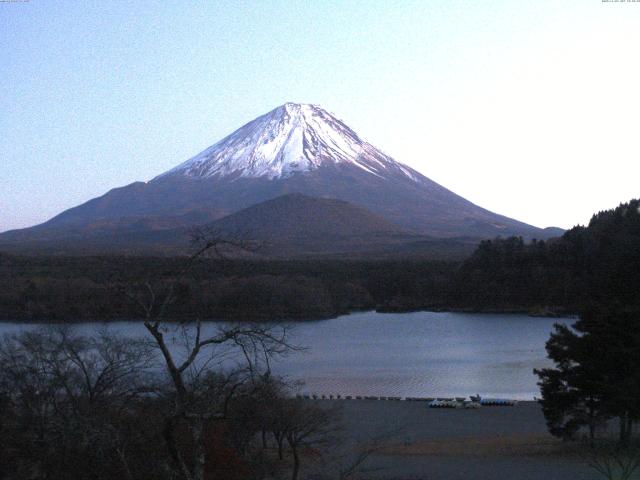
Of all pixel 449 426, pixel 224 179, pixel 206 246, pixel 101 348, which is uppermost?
pixel 224 179

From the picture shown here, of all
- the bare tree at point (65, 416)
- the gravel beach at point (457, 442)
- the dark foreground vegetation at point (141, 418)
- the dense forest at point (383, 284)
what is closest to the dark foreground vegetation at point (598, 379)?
the gravel beach at point (457, 442)

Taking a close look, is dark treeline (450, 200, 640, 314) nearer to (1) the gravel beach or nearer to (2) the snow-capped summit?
(1) the gravel beach

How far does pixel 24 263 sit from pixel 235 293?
44.2 ft

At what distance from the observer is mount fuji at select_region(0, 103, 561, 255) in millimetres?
69375

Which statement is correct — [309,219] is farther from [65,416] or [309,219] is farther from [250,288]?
[65,416]

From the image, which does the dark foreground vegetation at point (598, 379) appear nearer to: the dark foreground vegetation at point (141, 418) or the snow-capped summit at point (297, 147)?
the dark foreground vegetation at point (141, 418)

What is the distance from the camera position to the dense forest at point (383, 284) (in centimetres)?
2578

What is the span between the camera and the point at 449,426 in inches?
457

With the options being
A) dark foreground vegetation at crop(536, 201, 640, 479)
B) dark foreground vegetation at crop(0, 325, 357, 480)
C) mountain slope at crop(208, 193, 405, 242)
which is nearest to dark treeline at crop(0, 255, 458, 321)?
dark foreground vegetation at crop(536, 201, 640, 479)

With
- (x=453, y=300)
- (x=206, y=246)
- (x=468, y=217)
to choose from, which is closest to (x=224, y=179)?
(x=468, y=217)

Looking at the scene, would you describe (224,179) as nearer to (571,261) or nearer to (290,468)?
(571,261)

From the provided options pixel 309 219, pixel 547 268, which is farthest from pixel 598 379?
pixel 309 219

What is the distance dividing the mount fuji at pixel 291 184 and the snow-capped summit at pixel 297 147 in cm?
8

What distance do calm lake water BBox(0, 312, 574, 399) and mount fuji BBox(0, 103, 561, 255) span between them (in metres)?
40.8
